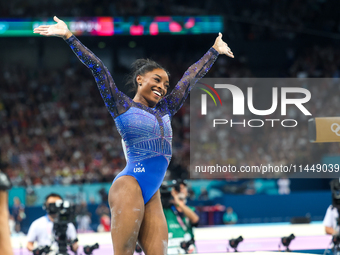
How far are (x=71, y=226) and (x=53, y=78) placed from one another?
1181 centimetres

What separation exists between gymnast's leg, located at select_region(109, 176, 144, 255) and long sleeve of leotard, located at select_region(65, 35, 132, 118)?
47 cm

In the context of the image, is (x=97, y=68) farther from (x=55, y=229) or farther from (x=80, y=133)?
(x=80, y=133)

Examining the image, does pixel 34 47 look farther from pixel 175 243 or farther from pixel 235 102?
pixel 175 243

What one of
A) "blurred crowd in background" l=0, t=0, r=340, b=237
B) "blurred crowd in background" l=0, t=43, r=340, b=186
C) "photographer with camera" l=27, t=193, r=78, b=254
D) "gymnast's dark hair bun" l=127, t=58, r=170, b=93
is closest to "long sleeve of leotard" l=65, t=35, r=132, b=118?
"gymnast's dark hair bun" l=127, t=58, r=170, b=93

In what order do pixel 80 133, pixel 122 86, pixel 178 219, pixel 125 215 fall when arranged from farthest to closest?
1. pixel 80 133
2. pixel 122 86
3. pixel 178 219
4. pixel 125 215

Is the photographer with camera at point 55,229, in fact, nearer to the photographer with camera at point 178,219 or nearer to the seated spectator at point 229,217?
the photographer with camera at point 178,219

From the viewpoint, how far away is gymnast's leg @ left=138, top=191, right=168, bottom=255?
251 cm

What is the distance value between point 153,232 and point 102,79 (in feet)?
3.17

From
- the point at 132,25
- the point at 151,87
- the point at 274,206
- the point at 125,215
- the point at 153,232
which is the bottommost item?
the point at 274,206

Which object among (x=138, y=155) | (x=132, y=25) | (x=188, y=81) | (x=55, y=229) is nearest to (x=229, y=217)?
(x=55, y=229)

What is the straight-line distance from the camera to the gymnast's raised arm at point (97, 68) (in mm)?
2576

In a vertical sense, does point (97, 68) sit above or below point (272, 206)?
above

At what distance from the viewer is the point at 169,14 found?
15.3 meters

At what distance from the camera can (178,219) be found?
533 centimetres
